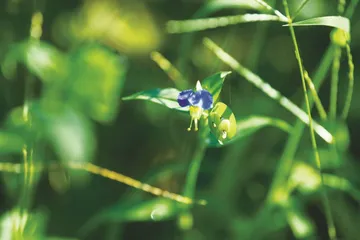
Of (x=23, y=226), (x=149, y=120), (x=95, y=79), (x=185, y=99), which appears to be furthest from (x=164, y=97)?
(x=149, y=120)

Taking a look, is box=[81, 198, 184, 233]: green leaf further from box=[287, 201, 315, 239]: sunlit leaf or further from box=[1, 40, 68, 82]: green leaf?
box=[1, 40, 68, 82]: green leaf

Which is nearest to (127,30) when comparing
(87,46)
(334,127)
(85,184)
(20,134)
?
(87,46)

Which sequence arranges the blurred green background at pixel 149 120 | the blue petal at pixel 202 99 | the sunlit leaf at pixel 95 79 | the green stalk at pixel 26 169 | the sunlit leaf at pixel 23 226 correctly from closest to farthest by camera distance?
the blue petal at pixel 202 99 < the green stalk at pixel 26 169 < the sunlit leaf at pixel 23 226 < the blurred green background at pixel 149 120 < the sunlit leaf at pixel 95 79

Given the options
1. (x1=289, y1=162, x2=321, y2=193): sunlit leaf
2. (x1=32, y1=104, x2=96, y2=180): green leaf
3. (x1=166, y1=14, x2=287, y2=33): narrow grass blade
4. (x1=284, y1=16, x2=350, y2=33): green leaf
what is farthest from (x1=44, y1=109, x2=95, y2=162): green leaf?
(x1=284, y1=16, x2=350, y2=33): green leaf

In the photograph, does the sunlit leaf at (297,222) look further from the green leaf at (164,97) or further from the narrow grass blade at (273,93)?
the green leaf at (164,97)

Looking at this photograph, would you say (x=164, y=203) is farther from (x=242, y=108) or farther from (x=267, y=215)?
(x=242, y=108)

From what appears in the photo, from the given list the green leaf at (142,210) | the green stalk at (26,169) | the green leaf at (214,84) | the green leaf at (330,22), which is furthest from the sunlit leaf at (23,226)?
the green leaf at (330,22)
